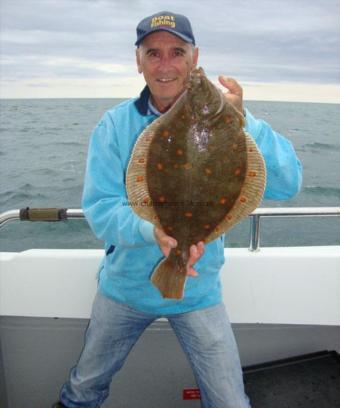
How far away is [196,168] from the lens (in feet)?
6.15

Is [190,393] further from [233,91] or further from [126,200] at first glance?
[233,91]

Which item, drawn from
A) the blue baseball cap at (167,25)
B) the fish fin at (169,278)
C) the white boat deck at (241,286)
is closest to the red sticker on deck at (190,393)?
the white boat deck at (241,286)

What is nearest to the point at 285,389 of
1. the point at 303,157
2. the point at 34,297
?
the point at 34,297

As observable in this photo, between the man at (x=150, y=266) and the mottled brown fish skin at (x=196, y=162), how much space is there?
0.52 metres

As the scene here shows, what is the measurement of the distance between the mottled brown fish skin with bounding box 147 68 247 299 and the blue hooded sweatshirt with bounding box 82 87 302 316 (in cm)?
43

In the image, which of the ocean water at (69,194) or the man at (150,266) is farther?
the ocean water at (69,194)

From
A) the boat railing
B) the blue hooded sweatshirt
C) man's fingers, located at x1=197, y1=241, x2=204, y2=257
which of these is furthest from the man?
man's fingers, located at x1=197, y1=241, x2=204, y2=257

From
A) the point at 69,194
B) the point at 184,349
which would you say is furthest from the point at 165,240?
the point at 69,194

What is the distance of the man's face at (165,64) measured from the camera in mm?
2539

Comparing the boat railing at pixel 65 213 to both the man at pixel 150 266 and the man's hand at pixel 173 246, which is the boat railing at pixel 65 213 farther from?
the man's hand at pixel 173 246

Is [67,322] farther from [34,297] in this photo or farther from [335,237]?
[335,237]

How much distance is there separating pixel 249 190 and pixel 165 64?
107 cm

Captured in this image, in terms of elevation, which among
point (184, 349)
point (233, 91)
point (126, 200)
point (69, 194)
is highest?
point (233, 91)

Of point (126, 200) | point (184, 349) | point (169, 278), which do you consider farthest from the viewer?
point (184, 349)
